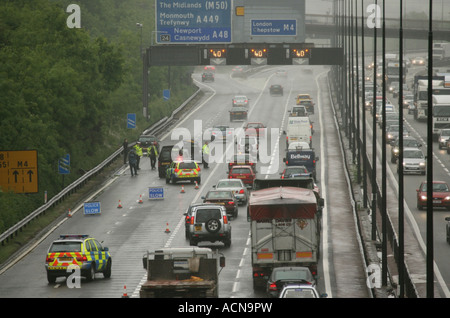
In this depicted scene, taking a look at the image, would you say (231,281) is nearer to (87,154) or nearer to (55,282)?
(55,282)

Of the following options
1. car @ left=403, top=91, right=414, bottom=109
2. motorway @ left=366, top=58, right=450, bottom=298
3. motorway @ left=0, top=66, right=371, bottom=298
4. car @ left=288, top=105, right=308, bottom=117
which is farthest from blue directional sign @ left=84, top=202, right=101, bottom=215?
car @ left=403, top=91, right=414, bottom=109

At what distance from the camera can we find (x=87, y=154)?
8356cm

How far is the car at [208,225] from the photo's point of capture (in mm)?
42125

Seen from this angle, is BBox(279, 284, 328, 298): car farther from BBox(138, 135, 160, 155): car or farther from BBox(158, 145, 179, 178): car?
BBox(138, 135, 160, 155): car

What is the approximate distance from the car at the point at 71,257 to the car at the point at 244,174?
83.0ft

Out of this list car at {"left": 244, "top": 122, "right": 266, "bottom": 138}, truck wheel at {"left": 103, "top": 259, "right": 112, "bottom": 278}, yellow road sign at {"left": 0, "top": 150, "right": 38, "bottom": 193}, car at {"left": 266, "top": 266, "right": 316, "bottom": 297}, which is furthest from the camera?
car at {"left": 244, "top": 122, "right": 266, "bottom": 138}

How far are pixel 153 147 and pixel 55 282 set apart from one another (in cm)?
3439

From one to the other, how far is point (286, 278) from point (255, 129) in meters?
57.2

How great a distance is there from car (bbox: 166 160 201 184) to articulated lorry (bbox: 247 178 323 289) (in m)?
27.5

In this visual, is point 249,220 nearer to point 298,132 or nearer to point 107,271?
point 107,271

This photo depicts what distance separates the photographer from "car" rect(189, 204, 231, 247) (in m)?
42.1

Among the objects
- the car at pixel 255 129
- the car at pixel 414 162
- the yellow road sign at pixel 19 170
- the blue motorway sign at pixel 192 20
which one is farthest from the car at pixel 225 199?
the car at pixel 255 129
